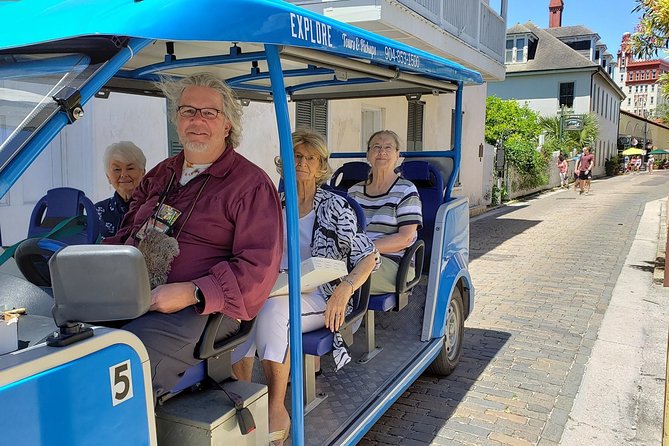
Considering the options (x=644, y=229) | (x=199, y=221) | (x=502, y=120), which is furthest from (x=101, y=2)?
(x=502, y=120)

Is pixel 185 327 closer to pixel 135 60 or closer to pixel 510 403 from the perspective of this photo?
pixel 135 60

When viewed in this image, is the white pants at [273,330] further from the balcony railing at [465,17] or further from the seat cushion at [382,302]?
the balcony railing at [465,17]

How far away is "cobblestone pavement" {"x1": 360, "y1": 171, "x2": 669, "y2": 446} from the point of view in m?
4.04

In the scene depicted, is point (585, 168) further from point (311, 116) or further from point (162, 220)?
point (162, 220)

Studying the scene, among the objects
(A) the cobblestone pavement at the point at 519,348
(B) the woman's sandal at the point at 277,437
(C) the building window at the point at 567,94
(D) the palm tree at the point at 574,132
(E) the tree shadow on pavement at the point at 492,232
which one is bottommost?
(E) the tree shadow on pavement at the point at 492,232

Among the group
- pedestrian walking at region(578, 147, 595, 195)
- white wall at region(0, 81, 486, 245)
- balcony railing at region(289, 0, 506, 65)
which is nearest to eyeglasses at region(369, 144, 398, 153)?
white wall at region(0, 81, 486, 245)

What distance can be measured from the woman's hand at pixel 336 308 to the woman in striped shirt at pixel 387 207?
0.85m

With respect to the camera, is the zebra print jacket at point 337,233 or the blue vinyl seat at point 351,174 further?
the blue vinyl seat at point 351,174

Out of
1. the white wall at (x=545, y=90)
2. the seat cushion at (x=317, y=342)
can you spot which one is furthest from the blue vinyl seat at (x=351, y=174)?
the white wall at (x=545, y=90)

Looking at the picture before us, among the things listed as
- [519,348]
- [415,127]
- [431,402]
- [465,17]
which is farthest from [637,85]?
[431,402]

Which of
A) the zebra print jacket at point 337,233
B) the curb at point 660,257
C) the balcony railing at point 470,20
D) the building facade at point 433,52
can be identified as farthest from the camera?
the balcony railing at point 470,20

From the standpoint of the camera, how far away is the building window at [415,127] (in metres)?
12.8

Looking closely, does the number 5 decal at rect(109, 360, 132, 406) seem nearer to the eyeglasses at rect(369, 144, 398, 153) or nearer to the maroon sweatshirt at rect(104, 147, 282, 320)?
the maroon sweatshirt at rect(104, 147, 282, 320)

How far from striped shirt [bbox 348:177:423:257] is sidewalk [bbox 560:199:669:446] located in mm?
1753
